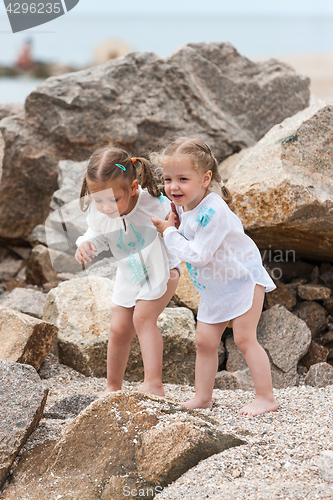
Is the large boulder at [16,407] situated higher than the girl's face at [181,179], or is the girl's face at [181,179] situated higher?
the girl's face at [181,179]

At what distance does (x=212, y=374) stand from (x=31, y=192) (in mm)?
3766

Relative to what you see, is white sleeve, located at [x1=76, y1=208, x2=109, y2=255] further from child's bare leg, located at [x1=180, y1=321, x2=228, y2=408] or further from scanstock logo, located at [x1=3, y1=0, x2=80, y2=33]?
scanstock logo, located at [x1=3, y1=0, x2=80, y2=33]

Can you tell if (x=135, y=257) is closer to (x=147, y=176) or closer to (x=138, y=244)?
(x=138, y=244)

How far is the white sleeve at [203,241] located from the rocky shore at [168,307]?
25.1 inches

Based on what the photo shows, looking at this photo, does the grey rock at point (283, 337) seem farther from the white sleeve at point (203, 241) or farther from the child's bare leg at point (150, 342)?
the white sleeve at point (203, 241)

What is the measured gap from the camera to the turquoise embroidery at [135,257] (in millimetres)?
2512

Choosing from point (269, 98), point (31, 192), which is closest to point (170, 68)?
point (269, 98)

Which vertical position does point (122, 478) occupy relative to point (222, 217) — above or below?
below

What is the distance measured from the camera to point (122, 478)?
5.48 ft

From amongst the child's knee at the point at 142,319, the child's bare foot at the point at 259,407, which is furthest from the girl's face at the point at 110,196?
the child's bare foot at the point at 259,407

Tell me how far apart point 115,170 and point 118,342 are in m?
0.90

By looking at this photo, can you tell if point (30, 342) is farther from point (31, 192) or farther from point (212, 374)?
point (31, 192)

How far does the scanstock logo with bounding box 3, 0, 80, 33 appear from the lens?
245 centimetres

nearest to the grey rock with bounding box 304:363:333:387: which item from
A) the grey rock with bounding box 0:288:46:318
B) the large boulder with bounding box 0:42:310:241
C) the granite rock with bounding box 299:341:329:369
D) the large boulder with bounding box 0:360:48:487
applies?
the granite rock with bounding box 299:341:329:369
